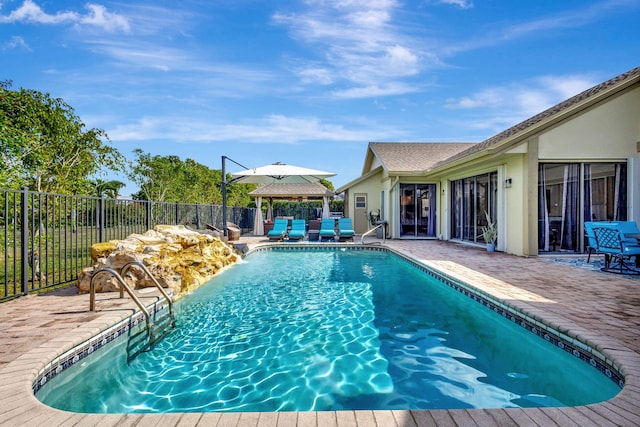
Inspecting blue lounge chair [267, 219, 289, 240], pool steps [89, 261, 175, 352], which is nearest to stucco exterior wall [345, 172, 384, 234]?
blue lounge chair [267, 219, 289, 240]

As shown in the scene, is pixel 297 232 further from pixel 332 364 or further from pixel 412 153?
pixel 332 364

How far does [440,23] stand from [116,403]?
12.6 metres

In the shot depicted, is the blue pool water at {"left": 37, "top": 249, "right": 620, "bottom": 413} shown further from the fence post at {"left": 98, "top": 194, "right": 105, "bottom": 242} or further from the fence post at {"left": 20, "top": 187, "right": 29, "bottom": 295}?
the fence post at {"left": 98, "top": 194, "right": 105, "bottom": 242}

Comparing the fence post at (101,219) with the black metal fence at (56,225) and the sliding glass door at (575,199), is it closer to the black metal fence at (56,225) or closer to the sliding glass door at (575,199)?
the black metal fence at (56,225)

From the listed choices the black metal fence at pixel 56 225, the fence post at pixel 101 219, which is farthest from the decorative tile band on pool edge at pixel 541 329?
the fence post at pixel 101 219

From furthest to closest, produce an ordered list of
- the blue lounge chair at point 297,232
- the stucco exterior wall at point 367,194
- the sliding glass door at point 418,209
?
the stucco exterior wall at point 367,194 → the sliding glass door at point 418,209 → the blue lounge chair at point 297,232

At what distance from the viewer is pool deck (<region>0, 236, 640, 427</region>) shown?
2.14 m

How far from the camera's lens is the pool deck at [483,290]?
214cm

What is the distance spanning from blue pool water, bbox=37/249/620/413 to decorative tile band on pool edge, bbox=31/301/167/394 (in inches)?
2.8

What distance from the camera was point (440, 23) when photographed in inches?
426

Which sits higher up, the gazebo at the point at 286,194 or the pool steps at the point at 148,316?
the gazebo at the point at 286,194

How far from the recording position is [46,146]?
8.12m

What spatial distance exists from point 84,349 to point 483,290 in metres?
5.55

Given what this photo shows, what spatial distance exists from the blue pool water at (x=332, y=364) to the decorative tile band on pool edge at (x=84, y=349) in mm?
71
